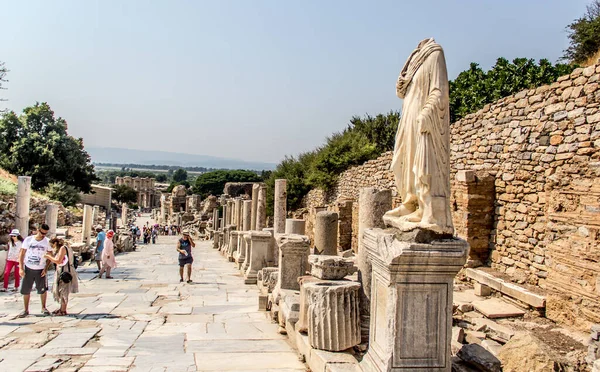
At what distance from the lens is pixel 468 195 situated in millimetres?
10609

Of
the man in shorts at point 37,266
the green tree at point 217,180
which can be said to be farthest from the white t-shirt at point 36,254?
the green tree at point 217,180

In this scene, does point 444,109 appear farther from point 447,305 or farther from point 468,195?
point 468,195

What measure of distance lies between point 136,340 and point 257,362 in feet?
6.05

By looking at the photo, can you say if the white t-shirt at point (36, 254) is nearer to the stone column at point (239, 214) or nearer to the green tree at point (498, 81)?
the stone column at point (239, 214)

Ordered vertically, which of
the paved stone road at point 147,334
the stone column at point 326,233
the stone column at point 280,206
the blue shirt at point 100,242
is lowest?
the paved stone road at point 147,334

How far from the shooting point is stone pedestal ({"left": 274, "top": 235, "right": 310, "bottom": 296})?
326 inches

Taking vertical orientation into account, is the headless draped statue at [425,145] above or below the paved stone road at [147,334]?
above

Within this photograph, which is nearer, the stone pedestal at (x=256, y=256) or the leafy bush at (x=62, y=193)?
the stone pedestal at (x=256, y=256)

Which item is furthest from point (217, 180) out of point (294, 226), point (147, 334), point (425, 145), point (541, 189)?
point (425, 145)

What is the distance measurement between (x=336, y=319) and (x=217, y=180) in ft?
292

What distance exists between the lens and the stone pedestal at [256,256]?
504 inches

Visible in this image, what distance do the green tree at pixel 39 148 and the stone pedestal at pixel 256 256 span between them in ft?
94.5

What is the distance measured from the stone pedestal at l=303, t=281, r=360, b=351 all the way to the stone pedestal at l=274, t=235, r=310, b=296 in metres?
2.81

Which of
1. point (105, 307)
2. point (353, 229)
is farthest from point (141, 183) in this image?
point (105, 307)
